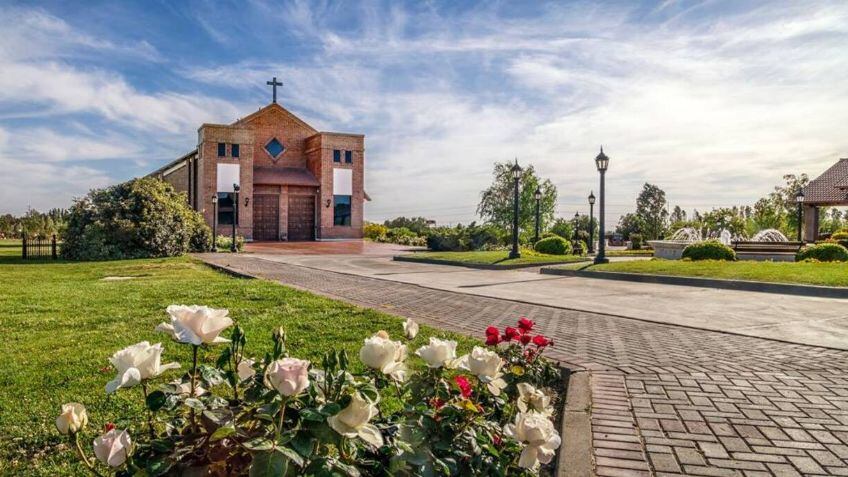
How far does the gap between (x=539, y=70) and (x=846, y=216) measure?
176 ft

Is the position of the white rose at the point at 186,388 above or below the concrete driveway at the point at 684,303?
above

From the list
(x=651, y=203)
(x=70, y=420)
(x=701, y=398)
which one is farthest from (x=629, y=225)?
(x=70, y=420)

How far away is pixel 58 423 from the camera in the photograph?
146 cm

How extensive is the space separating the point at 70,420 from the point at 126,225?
23.1 m

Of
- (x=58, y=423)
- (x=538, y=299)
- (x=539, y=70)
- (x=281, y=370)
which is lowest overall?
(x=538, y=299)

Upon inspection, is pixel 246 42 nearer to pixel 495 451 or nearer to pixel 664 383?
pixel 664 383

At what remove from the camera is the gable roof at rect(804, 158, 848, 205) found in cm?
3694

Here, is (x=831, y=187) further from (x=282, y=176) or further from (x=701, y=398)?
(x=701, y=398)

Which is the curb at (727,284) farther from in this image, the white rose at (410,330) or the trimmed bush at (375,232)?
the trimmed bush at (375,232)

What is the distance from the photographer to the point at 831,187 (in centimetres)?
3838

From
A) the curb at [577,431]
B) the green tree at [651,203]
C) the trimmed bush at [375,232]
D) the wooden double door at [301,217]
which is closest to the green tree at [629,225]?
the green tree at [651,203]

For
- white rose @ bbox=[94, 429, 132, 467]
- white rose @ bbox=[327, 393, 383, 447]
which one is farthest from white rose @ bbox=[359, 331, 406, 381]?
white rose @ bbox=[94, 429, 132, 467]

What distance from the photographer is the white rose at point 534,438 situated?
6.00 ft

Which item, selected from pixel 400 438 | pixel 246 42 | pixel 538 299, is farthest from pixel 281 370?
pixel 246 42
